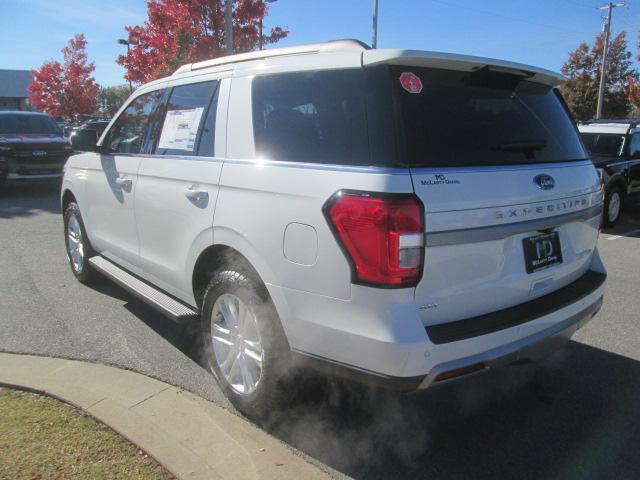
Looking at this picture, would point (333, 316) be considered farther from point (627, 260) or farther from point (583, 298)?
point (627, 260)

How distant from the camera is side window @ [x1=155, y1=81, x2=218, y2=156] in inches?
134

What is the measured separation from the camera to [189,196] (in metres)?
3.33

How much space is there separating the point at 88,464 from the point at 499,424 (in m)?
2.18

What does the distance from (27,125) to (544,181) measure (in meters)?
13.6

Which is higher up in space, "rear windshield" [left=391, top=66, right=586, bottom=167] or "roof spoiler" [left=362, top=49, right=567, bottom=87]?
"roof spoiler" [left=362, top=49, right=567, bottom=87]

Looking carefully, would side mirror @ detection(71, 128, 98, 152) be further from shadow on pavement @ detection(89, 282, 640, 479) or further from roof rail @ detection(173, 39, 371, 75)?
shadow on pavement @ detection(89, 282, 640, 479)

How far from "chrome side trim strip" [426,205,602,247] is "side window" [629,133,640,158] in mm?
8488

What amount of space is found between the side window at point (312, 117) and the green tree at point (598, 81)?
36.3 metres

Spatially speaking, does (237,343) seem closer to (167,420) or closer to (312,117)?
(167,420)

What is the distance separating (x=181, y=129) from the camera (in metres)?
3.70

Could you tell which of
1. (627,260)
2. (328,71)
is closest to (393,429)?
(328,71)

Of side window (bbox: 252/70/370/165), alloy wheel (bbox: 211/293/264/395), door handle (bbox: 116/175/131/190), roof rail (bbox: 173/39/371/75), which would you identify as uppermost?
roof rail (bbox: 173/39/371/75)

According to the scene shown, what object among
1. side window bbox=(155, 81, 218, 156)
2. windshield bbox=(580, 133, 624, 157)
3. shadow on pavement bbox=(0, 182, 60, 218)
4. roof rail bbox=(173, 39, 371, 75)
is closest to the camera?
roof rail bbox=(173, 39, 371, 75)

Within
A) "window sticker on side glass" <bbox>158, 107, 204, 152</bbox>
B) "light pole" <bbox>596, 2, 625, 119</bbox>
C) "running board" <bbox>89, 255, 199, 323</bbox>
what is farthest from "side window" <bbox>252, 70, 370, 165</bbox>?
"light pole" <bbox>596, 2, 625, 119</bbox>
